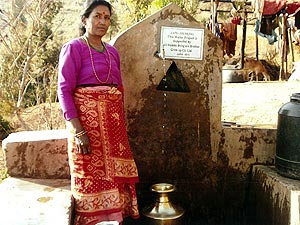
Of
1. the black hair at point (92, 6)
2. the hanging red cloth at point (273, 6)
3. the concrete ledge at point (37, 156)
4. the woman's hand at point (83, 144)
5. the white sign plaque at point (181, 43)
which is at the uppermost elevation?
the hanging red cloth at point (273, 6)

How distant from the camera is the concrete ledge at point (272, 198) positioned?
9.43 ft

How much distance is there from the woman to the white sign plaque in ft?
2.79

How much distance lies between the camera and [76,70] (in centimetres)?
269

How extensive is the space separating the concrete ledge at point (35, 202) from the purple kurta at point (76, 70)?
0.61 m

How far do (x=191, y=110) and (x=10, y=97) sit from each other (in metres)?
5.31

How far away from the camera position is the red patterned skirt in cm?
275

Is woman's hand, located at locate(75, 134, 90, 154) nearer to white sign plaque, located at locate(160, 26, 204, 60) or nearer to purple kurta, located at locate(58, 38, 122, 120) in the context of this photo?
purple kurta, located at locate(58, 38, 122, 120)

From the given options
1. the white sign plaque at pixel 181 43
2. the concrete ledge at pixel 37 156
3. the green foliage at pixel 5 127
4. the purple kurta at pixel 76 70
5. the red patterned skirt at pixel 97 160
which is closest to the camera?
the purple kurta at pixel 76 70

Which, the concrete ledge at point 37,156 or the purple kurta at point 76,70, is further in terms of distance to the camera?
the concrete ledge at point 37,156

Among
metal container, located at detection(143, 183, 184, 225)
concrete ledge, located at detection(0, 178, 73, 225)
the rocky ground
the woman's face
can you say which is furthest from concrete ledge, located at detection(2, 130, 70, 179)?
the rocky ground

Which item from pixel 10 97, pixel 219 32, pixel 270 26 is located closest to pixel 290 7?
pixel 270 26

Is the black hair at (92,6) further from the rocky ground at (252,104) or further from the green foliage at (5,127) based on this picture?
the green foliage at (5,127)

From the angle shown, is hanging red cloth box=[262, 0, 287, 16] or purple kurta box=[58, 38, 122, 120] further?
hanging red cloth box=[262, 0, 287, 16]

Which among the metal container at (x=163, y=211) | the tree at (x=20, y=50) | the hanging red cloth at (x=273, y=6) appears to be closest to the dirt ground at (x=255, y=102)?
the hanging red cloth at (x=273, y=6)
